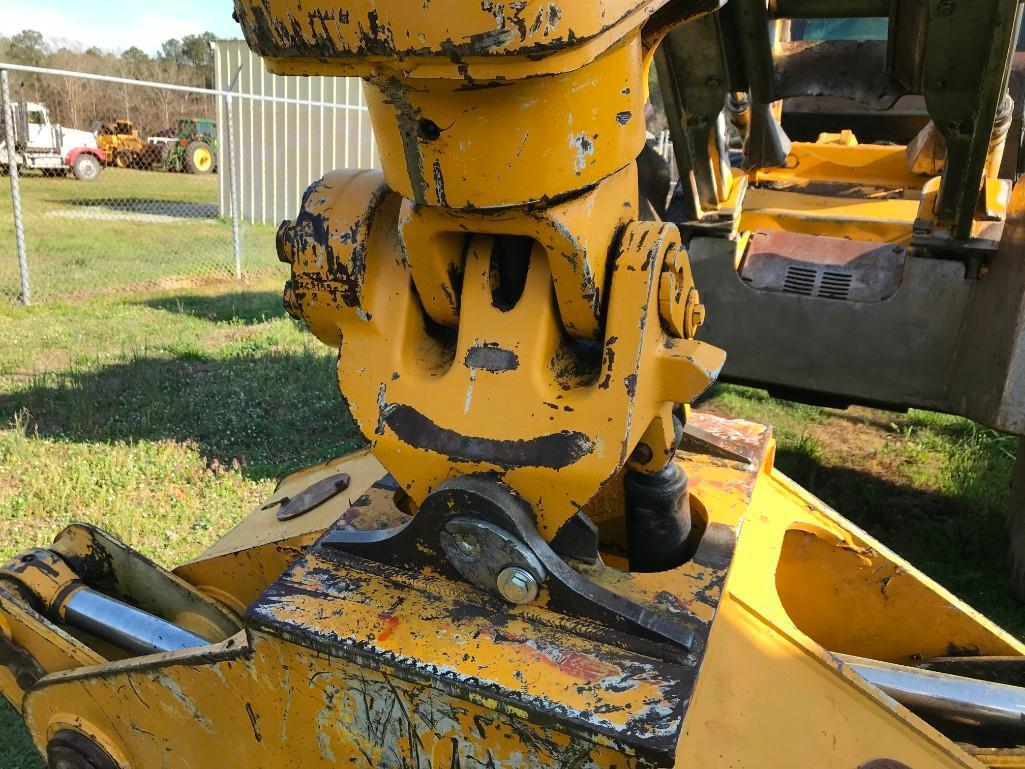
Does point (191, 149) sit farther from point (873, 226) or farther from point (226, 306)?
point (873, 226)

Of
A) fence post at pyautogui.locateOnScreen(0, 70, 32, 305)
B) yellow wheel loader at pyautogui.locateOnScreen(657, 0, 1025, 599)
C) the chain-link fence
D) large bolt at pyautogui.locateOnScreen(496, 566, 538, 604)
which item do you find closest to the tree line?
the chain-link fence

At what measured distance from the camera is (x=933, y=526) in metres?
3.80

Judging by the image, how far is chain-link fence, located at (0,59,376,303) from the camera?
337 inches

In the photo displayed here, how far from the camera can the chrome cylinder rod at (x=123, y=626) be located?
1.84 meters

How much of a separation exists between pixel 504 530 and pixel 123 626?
3.32 feet

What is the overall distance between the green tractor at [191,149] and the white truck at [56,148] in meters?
1.82

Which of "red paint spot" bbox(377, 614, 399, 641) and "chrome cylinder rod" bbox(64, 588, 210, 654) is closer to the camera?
"red paint spot" bbox(377, 614, 399, 641)

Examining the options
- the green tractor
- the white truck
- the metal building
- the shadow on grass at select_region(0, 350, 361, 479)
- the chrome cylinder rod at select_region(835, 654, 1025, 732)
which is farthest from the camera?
the green tractor

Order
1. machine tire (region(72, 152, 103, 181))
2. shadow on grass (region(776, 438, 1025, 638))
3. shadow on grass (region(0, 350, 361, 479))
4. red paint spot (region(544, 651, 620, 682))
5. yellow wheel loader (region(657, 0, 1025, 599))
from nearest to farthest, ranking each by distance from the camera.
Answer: red paint spot (region(544, 651, 620, 682)) → yellow wheel loader (region(657, 0, 1025, 599)) → shadow on grass (region(776, 438, 1025, 638)) → shadow on grass (region(0, 350, 361, 479)) → machine tire (region(72, 152, 103, 181))

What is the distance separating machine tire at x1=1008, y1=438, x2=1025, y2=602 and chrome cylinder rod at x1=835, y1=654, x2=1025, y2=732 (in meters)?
1.65

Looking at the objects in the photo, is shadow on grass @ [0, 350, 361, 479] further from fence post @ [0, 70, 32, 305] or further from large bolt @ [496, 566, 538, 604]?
large bolt @ [496, 566, 538, 604]

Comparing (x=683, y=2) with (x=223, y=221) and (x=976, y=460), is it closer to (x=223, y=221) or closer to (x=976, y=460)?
(x=976, y=460)

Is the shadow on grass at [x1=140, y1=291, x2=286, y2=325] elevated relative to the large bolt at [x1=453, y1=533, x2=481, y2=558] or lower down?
lower down

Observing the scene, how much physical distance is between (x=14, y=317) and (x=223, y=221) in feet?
22.6
